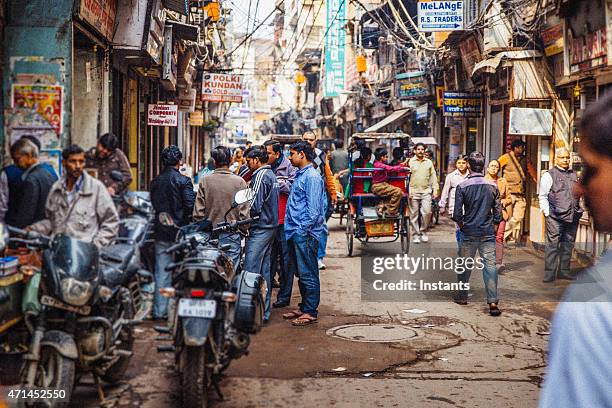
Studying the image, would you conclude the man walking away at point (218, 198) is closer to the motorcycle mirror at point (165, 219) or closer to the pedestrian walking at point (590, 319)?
the motorcycle mirror at point (165, 219)

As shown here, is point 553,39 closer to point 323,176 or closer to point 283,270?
point 323,176

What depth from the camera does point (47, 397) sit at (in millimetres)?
4887

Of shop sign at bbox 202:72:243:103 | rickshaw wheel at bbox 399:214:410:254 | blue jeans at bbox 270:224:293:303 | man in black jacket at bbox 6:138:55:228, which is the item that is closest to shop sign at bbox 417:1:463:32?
rickshaw wheel at bbox 399:214:410:254

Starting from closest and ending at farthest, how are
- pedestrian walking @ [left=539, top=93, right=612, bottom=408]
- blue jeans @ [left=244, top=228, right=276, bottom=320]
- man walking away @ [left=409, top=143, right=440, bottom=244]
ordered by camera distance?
pedestrian walking @ [left=539, top=93, right=612, bottom=408]
blue jeans @ [left=244, top=228, right=276, bottom=320]
man walking away @ [left=409, top=143, right=440, bottom=244]

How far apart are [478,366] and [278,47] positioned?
208ft

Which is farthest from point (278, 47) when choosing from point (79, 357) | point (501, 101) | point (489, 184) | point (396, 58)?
point (79, 357)

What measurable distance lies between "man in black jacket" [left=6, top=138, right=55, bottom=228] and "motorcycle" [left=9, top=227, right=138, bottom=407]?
11 centimetres

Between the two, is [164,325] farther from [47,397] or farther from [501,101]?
[501,101]

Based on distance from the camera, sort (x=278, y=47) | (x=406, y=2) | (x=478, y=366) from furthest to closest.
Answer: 1. (x=278, y=47)
2. (x=406, y=2)
3. (x=478, y=366)

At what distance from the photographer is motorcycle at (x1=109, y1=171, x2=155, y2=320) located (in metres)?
5.30

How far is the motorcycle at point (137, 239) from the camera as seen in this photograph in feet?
17.4

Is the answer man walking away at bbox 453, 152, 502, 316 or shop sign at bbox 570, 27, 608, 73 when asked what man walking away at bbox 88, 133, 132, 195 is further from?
shop sign at bbox 570, 27, 608, 73

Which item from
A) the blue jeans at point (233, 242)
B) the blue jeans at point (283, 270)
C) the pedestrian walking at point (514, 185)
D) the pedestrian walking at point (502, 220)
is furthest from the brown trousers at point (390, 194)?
the blue jeans at point (233, 242)

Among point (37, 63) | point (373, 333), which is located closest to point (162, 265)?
point (37, 63)
